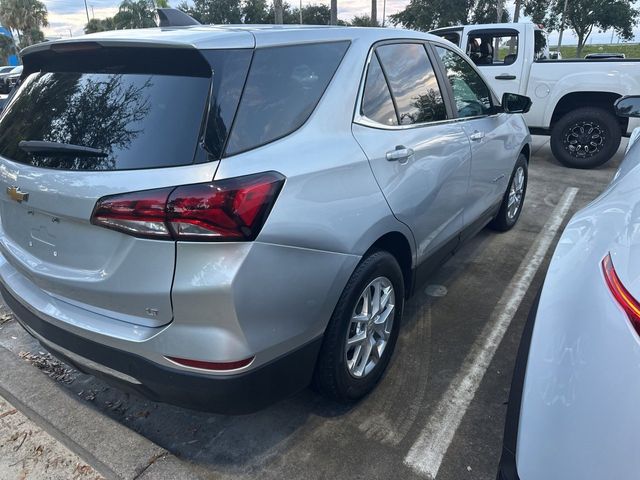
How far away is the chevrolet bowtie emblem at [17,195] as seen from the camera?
200 cm

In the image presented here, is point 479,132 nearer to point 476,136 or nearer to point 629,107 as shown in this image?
point 476,136

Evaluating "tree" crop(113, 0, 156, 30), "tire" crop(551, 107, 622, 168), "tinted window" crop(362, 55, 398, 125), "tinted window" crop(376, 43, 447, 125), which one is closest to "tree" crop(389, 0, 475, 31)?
"tree" crop(113, 0, 156, 30)

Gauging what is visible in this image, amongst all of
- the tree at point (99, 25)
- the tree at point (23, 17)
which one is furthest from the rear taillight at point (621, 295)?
the tree at point (23, 17)

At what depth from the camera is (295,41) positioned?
83.4 inches

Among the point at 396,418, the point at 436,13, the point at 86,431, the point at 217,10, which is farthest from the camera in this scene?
the point at 217,10

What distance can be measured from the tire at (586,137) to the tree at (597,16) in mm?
32746

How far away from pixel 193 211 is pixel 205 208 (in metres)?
0.04

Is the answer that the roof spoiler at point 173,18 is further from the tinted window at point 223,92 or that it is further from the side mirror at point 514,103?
the side mirror at point 514,103

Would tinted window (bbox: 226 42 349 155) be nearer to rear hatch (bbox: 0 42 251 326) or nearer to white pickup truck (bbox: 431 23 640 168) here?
rear hatch (bbox: 0 42 251 326)

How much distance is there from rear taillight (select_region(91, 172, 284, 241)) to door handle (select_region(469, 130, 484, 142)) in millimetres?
2150

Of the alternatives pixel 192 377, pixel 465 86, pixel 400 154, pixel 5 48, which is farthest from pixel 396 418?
pixel 5 48

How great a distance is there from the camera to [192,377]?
5.89 feet

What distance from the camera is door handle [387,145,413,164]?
243 cm

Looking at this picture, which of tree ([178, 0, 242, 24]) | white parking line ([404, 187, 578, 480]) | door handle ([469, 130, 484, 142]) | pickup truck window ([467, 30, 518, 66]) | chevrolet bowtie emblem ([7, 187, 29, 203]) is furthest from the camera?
tree ([178, 0, 242, 24])
